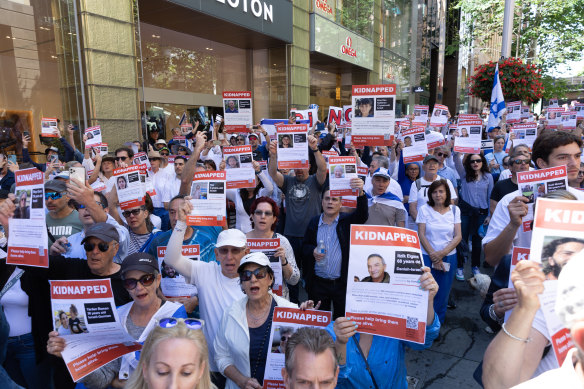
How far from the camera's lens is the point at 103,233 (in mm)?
2789

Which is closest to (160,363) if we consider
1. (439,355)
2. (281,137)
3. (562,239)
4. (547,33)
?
(562,239)

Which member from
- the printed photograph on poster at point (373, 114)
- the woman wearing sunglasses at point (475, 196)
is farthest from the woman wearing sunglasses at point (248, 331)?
the woman wearing sunglasses at point (475, 196)

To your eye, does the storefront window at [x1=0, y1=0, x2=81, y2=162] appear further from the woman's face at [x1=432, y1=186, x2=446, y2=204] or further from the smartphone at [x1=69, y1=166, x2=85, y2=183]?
the woman's face at [x1=432, y1=186, x2=446, y2=204]

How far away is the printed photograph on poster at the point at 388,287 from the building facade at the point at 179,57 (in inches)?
352

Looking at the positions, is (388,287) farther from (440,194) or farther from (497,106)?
(497,106)

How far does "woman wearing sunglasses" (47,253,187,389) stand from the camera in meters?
2.34

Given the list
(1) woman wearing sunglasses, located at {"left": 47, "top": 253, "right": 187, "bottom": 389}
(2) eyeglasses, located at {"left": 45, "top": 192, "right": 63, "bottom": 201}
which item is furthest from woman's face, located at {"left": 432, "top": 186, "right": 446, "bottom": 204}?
(2) eyeglasses, located at {"left": 45, "top": 192, "right": 63, "bottom": 201}

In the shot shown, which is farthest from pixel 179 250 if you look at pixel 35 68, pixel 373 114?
pixel 35 68

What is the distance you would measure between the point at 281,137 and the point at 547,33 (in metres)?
19.7

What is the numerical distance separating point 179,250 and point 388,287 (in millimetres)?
1743

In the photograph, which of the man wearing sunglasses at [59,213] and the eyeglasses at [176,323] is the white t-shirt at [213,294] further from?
the man wearing sunglasses at [59,213]

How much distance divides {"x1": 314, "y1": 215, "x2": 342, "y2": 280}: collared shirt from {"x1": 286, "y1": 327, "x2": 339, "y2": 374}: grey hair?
1.90 m

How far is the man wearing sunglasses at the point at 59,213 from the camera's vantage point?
3.60 metres

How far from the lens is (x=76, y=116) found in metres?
9.10
